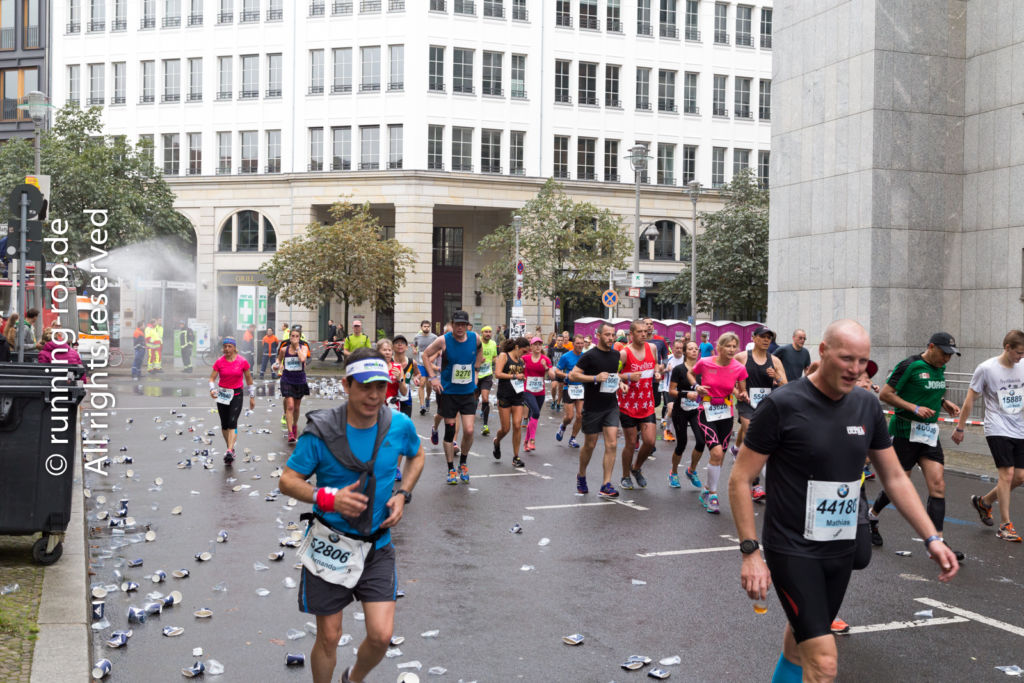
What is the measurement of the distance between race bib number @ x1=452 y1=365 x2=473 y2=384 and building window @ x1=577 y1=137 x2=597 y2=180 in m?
39.8

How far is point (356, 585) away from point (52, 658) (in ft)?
6.25

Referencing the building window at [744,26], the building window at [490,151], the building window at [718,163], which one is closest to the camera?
the building window at [490,151]

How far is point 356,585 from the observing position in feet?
15.1

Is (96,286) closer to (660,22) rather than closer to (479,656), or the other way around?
(479,656)

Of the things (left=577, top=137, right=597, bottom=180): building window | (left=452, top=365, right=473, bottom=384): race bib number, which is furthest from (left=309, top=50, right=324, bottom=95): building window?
(left=452, top=365, right=473, bottom=384): race bib number

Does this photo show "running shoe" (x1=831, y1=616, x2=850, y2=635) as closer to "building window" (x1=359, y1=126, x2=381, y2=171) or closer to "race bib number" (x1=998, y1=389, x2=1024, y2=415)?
"race bib number" (x1=998, y1=389, x2=1024, y2=415)

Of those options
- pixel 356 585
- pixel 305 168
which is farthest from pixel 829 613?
pixel 305 168

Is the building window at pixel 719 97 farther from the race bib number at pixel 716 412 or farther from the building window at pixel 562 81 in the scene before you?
the race bib number at pixel 716 412

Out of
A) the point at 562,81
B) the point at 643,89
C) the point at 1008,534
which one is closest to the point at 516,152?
the point at 562,81

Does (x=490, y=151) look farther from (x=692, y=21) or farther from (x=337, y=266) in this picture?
(x=692, y=21)

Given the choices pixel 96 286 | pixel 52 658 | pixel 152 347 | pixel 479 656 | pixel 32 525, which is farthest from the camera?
pixel 152 347

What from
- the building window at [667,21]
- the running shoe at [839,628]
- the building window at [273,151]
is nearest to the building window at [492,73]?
the building window at [667,21]

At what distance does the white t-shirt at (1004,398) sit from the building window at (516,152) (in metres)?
41.8

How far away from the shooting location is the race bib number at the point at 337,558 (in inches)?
179
